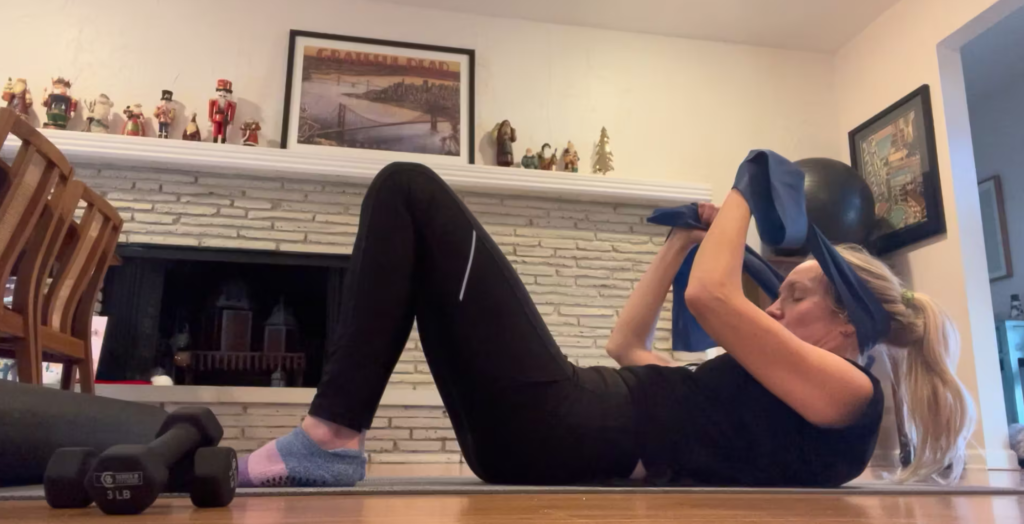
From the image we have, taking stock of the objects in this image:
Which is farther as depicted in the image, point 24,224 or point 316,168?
point 316,168

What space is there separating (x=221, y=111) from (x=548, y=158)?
1.51 m

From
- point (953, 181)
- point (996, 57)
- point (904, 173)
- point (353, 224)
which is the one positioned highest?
point (996, 57)

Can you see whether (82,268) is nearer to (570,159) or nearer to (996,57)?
(570,159)

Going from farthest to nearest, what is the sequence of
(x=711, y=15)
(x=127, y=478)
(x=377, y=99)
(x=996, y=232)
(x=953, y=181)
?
1. (x=996, y=232)
2. (x=711, y=15)
3. (x=377, y=99)
4. (x=953, y=181)
5. (x=127, y=478)

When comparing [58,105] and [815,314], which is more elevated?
[58,105]

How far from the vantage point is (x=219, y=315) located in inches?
132

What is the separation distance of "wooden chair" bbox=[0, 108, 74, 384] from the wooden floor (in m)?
1.06

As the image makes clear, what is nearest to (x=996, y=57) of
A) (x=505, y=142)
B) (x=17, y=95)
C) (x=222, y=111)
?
(x=505, y=142)

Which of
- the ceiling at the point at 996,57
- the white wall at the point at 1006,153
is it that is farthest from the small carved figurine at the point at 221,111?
the white wall at the point at 1006,153

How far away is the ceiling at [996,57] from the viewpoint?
3736 millimetres

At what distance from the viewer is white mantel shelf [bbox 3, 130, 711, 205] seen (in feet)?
10.1

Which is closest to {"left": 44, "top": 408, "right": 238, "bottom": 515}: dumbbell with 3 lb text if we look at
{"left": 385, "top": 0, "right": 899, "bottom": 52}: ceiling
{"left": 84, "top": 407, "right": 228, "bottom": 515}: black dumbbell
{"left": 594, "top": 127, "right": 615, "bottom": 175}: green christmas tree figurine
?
{"left": 84, "top": 407, "right": 228, "bottom": 515}: black dumbbell

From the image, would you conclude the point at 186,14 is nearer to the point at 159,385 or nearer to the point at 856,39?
the point at 159,385

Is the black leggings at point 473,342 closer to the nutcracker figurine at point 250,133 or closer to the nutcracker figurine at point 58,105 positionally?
the nutcracker figurine at point 250,133
